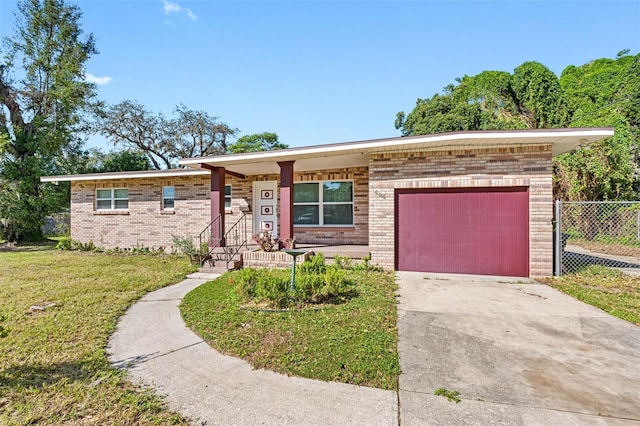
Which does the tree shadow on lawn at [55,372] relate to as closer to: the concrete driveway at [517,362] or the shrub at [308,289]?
the shrub at [308,289]

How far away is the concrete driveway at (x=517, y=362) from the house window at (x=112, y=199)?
11.7 metres

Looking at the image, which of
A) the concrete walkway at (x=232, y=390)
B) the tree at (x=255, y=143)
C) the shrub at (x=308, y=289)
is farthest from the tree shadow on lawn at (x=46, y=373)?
the tree at (x=255, y=143)

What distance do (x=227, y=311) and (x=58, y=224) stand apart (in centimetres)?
2087

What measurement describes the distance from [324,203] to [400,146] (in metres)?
3.96

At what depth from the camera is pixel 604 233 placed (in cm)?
1369

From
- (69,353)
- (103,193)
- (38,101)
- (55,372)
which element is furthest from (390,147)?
(38,101)

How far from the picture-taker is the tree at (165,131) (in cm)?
2688

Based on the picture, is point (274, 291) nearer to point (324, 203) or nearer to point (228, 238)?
point (324, 203)

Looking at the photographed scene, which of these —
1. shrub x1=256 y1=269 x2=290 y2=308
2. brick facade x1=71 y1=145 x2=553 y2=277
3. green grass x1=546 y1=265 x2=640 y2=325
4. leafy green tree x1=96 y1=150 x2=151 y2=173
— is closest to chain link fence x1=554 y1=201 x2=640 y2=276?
green grass x1=546 y1=265 x2=640 y2=325

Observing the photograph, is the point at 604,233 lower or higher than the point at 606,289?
higher

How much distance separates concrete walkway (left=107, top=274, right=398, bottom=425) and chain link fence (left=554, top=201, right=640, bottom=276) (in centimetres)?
880

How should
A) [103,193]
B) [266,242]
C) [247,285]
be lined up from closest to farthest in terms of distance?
1. [247,285]
2. [266,242]
3. [103,193]

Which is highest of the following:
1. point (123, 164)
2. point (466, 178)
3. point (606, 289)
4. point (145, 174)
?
point (123, 164)

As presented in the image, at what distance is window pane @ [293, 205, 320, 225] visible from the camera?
10727 mm
